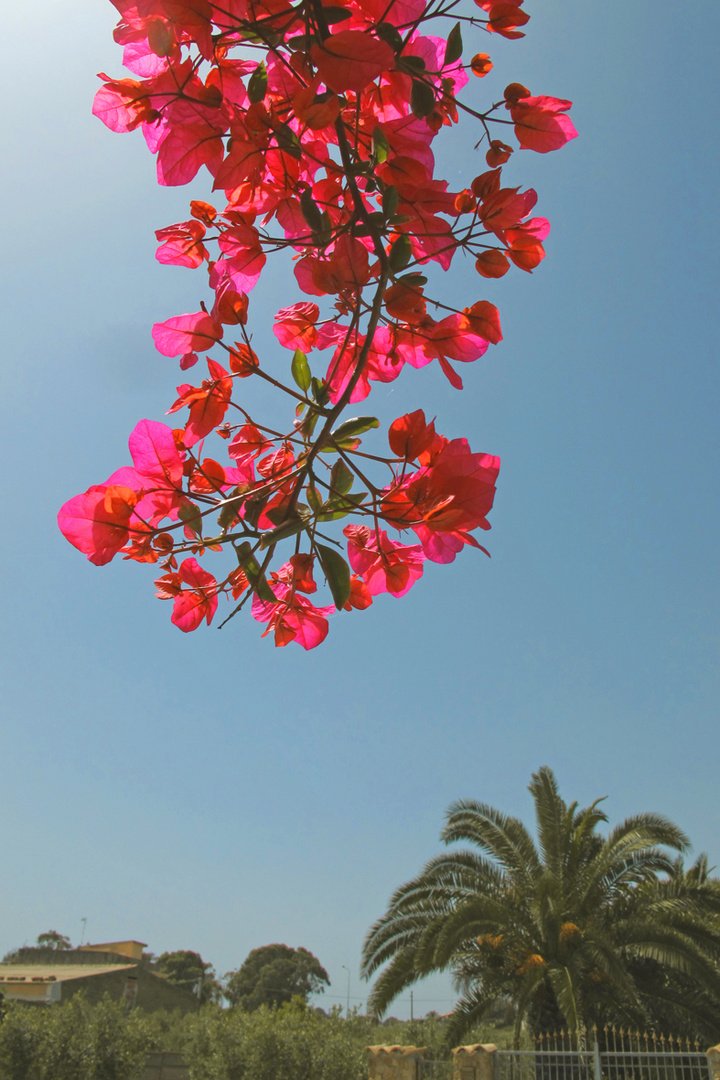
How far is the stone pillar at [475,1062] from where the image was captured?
752 cm

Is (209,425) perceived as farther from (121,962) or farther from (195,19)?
(121,962)

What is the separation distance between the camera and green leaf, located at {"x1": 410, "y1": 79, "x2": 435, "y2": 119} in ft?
2.23

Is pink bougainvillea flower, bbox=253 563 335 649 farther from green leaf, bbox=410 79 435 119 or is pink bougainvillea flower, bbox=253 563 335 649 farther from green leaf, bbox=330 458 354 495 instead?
green leaf, bbox=410 79 435 119

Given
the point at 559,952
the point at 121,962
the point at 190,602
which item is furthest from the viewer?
the point at 121,962

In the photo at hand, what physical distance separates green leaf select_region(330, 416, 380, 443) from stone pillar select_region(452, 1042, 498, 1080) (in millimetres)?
8769

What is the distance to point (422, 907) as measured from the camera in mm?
9070

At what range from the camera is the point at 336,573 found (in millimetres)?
724

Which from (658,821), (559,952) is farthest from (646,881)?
(559,952)

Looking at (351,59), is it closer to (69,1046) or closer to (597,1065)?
(597,1065)

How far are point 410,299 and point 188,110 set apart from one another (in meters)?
0.26

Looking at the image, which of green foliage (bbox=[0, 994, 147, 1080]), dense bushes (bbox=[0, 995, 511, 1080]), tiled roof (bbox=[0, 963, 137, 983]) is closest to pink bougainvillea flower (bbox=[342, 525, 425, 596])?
dense bushes (bbox=[0, 995, 511, 1080])

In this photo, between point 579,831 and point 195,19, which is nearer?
point 195,19

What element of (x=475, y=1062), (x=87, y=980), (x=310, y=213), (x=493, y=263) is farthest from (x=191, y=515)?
(x=87, y=980)

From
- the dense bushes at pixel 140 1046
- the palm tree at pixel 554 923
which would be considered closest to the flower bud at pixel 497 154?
the palm tree at pixel 554 923
